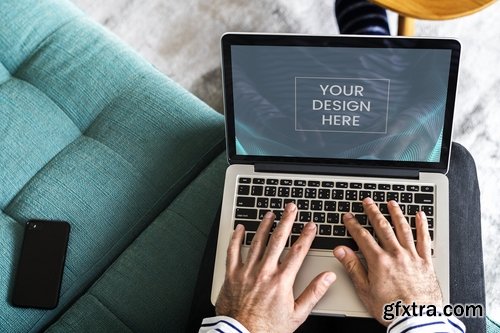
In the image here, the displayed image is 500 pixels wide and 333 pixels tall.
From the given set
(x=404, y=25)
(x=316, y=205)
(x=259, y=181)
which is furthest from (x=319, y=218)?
(x=404, y=25)

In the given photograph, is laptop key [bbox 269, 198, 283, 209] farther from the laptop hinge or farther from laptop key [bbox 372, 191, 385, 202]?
laptop key [bbox 372, 191, 385, 202]

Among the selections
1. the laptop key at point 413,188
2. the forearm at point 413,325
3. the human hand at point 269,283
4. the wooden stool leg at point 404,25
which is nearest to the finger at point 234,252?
the human hand at point 269,283

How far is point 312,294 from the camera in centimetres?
104

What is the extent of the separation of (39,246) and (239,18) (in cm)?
99

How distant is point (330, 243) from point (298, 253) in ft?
0.26

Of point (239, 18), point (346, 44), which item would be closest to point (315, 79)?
point (346, 44)

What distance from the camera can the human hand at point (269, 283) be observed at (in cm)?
103

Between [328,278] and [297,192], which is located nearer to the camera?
[328,278]

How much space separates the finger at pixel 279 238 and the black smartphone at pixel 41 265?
0.43 m

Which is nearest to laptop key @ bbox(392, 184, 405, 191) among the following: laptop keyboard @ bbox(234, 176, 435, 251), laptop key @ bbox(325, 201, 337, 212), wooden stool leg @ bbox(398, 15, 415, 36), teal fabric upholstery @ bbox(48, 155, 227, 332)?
laptop keyboard @ bbox(234, 176, 435, 251)

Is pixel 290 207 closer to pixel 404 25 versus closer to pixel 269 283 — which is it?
pixel 269 283

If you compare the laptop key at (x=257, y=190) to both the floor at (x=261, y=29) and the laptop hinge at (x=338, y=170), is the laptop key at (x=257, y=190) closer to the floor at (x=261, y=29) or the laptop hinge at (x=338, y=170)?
the laptop hinge at (x=338, y=170)

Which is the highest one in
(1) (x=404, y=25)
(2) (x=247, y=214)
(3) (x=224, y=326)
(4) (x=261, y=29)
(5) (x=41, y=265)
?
(4) (x=261, y=29)

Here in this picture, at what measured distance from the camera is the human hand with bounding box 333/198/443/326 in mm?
1025
